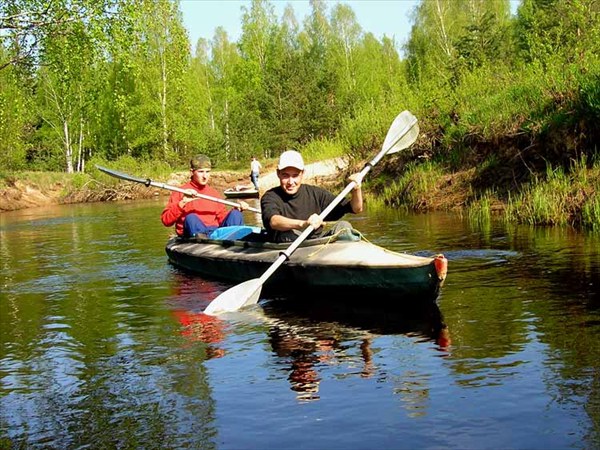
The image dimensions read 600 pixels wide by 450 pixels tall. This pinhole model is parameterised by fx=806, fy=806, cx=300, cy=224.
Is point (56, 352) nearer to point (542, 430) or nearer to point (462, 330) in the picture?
point (462, 330)

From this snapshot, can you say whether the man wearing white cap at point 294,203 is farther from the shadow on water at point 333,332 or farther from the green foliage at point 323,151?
the green foliage at point 323,151

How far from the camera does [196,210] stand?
399 inches

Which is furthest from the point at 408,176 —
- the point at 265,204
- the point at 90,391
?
the point at 90,391

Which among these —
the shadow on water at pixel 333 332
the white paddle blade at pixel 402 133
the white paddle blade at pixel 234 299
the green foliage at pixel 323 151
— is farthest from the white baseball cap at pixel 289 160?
the green foliage at pixel 323 151

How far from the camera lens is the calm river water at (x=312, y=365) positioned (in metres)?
3.71

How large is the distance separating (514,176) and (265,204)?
7.43m

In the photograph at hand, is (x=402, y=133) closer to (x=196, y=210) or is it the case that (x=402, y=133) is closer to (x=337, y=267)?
(x=337, y=267)

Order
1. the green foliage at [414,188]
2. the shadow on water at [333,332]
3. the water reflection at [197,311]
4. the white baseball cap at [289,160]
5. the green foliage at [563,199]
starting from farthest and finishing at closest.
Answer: the green foliage at [414,188] < the green foliage at [563,199] < the white baseball cap at [289,160] < the water reflection at [197,311] < the shadow on water at [333,332]

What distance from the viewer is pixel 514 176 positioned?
13.6 m

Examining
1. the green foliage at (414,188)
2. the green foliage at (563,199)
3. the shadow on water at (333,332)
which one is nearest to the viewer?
the shadow on water at (333,332)

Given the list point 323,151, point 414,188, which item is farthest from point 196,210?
point 323,151

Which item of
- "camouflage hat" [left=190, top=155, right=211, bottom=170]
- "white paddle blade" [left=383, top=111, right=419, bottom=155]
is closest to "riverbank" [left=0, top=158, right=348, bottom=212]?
"camouflage hat" [left=190, top=155, right=211, bottom=170]

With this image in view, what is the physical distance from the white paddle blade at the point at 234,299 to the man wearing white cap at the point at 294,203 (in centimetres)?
65

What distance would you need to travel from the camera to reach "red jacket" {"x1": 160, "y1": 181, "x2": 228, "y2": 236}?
9.89 metres
